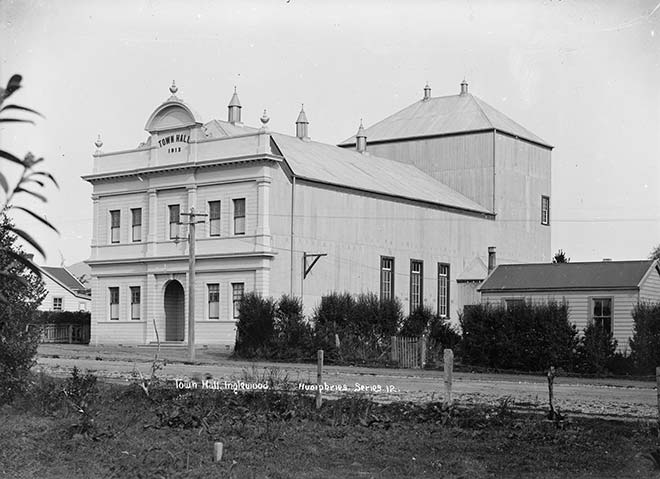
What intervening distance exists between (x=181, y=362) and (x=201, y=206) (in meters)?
17.2

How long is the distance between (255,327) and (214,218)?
442 inches

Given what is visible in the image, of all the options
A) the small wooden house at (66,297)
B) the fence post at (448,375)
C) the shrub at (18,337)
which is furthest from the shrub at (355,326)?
the small wooden house at (66,297)

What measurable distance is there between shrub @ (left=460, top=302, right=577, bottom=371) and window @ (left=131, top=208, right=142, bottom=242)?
2455 centimetres

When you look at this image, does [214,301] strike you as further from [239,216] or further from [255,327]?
[255,327]

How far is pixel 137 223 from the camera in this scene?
178 ft

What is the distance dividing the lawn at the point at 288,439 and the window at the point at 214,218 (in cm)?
3380

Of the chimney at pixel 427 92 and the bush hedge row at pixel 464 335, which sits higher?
the chimney at pixel 427 92

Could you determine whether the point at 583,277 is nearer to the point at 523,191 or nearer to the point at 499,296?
the point at 499,296

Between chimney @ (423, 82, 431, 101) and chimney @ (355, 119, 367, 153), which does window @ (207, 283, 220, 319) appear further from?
chimney @ (423, 82, 431, 101)

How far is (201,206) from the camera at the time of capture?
5097 centimetres

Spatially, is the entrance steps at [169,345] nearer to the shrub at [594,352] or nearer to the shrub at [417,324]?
the shrub at [417,324]

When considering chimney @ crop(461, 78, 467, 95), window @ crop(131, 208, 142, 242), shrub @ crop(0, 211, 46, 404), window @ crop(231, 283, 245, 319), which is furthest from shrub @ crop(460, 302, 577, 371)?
chimney @ crop(461, 78, 467, 95)

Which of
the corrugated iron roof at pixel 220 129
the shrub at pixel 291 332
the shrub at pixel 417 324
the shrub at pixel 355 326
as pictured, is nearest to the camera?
the shrub at pixel 355 326

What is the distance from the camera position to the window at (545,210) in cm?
6619
